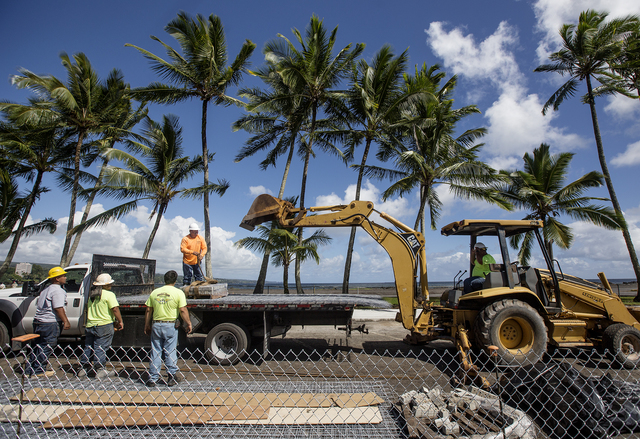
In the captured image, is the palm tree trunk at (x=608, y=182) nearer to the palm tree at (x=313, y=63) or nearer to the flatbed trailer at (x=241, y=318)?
the palm tree at (x=313, y=63)

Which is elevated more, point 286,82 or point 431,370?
point 286,82

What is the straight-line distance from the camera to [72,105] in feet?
50.4

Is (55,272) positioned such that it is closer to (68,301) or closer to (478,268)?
(68,301)

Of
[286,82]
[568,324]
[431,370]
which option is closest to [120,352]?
[431,370]

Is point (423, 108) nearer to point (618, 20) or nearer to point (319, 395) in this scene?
point (618, 20)

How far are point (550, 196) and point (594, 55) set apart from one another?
7377 millimetres

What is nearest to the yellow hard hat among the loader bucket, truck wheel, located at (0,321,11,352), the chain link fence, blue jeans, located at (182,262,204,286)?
the chain link fence

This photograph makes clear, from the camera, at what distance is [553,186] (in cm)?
1941

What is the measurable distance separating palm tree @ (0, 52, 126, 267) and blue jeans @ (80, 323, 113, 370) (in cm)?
1337

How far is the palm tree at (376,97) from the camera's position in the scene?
16.4 metres

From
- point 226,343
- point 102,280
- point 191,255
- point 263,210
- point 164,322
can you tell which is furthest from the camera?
point 191,255

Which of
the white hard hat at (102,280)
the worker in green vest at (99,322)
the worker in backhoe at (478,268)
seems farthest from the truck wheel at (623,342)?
the white hard hat at (102,280)

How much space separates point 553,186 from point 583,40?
748 cm

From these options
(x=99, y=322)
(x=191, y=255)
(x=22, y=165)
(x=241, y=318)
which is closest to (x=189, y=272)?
(x=191, y=255)
